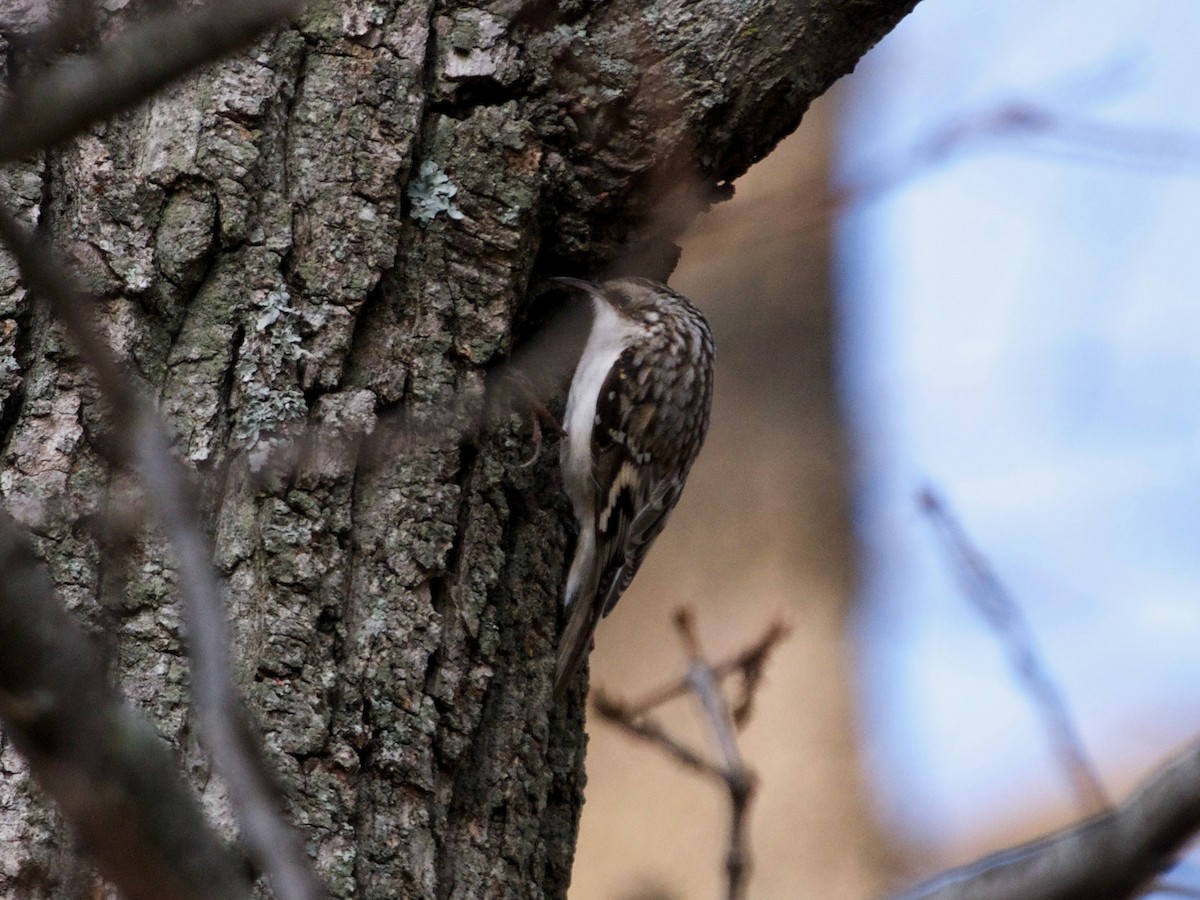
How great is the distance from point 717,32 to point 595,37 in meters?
0.20

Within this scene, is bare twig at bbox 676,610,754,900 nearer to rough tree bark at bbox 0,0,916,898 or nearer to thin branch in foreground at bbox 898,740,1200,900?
thin branch in foreground at bbox 898,740,1200,900

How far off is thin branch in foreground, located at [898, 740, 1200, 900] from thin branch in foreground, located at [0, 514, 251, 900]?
1.28ft

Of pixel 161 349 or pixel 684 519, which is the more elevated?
pixel 684 519

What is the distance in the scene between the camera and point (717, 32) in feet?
7.72

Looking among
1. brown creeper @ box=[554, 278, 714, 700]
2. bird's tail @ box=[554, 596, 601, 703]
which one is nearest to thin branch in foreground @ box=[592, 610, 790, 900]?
bird's tail @ box=[554, 596, 601, 703]

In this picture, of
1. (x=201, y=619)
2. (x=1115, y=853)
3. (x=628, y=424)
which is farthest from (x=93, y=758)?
(x=628, y=424)

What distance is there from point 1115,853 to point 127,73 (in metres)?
0.68

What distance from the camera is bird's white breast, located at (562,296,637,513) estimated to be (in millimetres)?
2953

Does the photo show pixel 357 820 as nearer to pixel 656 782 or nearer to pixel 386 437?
pixel 386 437

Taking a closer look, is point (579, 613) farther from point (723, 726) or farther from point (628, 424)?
point (723, 726)

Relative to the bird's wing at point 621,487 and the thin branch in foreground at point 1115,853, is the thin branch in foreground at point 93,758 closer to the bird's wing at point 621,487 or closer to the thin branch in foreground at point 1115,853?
the thin branch in foreground at point 1115,853

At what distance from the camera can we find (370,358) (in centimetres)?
218

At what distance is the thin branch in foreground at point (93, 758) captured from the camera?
69 centimetres

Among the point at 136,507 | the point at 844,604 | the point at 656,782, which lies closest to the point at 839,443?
the point at 844,604
